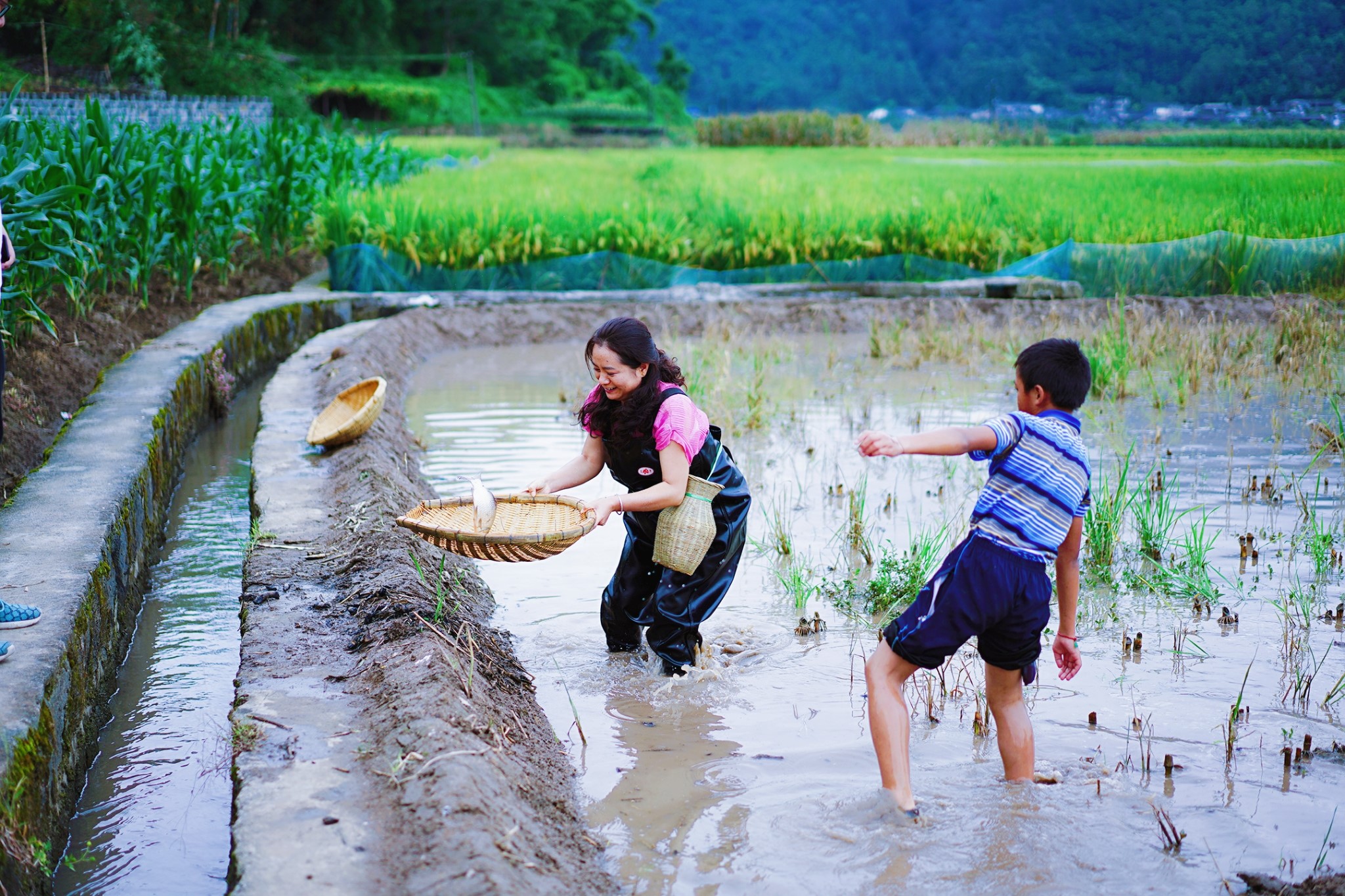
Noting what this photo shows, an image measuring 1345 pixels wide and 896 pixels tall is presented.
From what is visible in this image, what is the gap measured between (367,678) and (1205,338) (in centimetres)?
593

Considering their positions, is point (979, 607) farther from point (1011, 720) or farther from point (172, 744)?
point (172, 744)

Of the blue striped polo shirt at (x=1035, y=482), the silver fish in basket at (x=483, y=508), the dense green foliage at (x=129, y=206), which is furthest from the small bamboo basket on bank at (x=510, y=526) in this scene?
the dense green foliage at (x=129, y=206)

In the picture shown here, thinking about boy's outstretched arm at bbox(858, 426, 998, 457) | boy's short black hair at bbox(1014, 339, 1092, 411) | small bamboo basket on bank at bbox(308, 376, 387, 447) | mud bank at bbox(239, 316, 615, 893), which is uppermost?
boy's short black hair at bbox(1014, 339, 1092, 411)

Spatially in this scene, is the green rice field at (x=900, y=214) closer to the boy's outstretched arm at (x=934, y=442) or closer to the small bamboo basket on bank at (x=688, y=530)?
the small bamboo basket on bank at (x=688, y=530)

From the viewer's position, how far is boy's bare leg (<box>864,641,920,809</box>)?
94.0 inches

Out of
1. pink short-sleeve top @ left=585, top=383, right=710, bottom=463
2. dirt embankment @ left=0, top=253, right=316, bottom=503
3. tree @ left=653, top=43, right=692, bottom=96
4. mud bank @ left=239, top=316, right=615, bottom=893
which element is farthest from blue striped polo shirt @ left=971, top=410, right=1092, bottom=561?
tree @ left=653, top=43, right=692, bottom=96

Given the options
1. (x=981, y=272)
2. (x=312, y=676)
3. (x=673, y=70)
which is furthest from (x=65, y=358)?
(x=673, y=70)

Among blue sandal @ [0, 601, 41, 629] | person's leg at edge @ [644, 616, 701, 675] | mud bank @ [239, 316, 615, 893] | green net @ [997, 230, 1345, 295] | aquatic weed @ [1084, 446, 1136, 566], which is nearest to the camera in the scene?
mud bank @ [239, 316, 615, 893]

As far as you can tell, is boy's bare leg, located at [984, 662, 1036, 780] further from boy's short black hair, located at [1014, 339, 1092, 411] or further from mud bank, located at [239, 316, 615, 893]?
A: mud bank, located at [239, 316, 615, 893]

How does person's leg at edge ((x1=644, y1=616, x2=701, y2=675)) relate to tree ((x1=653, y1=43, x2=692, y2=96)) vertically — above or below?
below

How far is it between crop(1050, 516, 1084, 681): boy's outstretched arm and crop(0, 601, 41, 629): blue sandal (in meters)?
2.41

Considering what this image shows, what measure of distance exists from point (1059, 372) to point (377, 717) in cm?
164

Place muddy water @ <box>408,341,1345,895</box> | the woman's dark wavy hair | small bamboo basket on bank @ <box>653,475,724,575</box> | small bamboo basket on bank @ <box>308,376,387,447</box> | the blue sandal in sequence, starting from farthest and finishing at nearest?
small bamboo basket on bank @ <box>308,376,387,447</box>
small bamboo basket on bank @ <box>653,475,724,575</box>
the woman's dark wavy hair
the blue sandal
muddy water @ <box>408,341,1345,895</box>

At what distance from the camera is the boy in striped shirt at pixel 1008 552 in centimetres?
232
